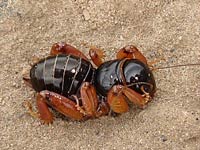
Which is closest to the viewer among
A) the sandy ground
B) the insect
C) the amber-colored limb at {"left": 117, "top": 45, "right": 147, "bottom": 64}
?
the sandy ground

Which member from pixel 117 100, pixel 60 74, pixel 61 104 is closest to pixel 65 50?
pixel 60 74

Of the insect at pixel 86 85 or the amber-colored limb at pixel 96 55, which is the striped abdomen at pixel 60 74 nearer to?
the insect at pixel 86 85

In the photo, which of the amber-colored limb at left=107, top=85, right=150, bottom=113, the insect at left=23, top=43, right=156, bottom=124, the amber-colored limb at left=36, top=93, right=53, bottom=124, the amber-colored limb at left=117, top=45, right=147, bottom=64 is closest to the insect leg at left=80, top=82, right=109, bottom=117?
the insect at left=23, top=43, right=156, bottom=124

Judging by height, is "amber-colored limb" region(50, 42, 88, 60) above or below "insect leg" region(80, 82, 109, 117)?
above

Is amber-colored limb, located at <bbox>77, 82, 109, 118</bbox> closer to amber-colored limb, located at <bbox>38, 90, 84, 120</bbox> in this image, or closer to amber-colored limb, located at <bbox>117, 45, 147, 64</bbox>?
amber-colored limb, located at <bbox>38, 90, 84, 120</bbox>

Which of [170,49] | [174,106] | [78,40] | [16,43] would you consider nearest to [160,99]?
[174,106]

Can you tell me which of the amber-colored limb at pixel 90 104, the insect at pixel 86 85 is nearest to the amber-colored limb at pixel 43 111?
the insect at pixel 86 85

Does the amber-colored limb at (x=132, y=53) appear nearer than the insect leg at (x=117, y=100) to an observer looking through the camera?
No
